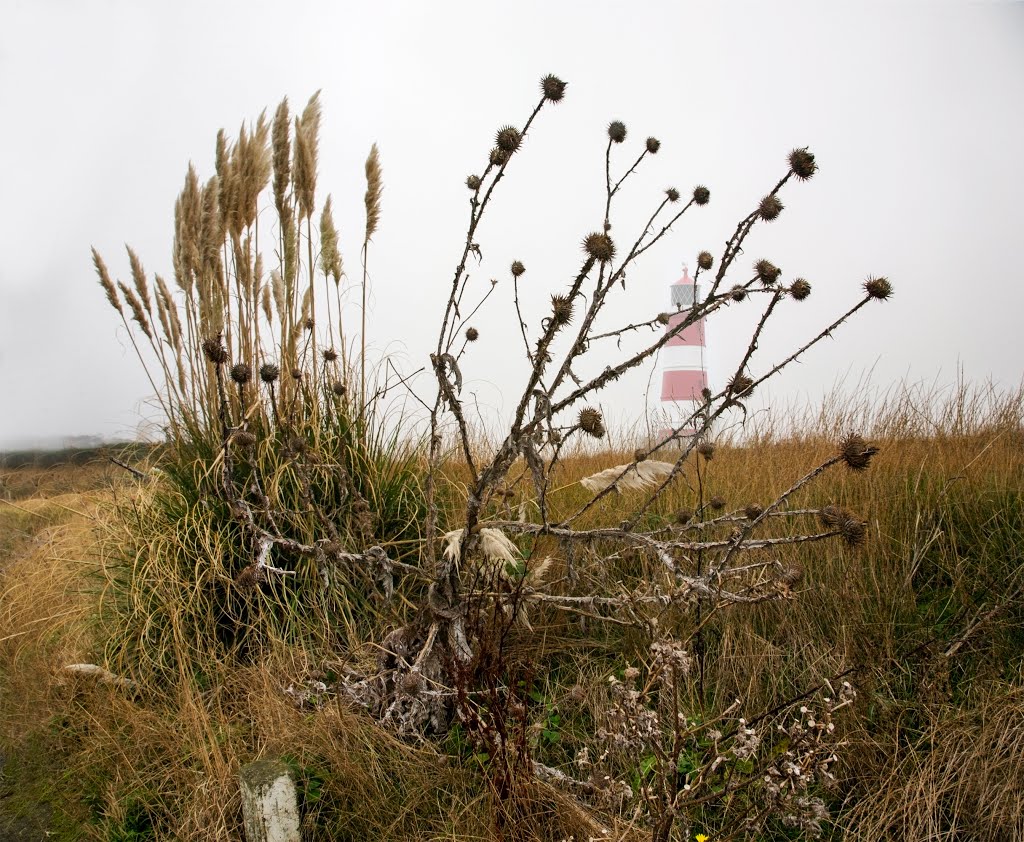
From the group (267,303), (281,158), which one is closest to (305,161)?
(281,158)

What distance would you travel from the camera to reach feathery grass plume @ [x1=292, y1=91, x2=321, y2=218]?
4.00 m

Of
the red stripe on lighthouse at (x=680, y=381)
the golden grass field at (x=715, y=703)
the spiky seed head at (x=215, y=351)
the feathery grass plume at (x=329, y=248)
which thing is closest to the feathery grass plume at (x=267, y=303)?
the feathery grass plume at (x=329, y=248)

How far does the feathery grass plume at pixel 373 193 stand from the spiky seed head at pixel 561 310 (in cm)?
233

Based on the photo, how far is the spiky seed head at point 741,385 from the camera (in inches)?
91.7

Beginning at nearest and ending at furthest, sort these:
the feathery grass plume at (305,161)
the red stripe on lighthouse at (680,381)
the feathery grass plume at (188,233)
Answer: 1. the feathery grass plume at (305,161)
2. the feathery grass plume at (188,233)
3. the red stripe on lighthouse at (680,381)

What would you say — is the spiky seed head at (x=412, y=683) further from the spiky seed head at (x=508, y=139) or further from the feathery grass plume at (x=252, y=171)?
the feathery grass plume at (x=252, y=171)

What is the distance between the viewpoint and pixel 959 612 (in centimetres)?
314

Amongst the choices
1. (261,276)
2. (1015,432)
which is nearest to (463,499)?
(261,276)

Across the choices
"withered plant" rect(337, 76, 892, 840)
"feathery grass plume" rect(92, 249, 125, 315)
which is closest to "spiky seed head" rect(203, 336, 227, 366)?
"withered plant" rect(337, 76, 892, 840)

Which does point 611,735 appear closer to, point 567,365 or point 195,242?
point 567,365

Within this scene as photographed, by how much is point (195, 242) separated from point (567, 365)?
2894 mm

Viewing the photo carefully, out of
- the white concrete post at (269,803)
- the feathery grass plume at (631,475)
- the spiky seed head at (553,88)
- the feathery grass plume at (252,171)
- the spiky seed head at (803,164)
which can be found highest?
the feathery grass plume at (252,171)

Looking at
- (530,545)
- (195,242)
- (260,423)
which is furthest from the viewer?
(195,242)

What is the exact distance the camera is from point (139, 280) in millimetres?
4648
